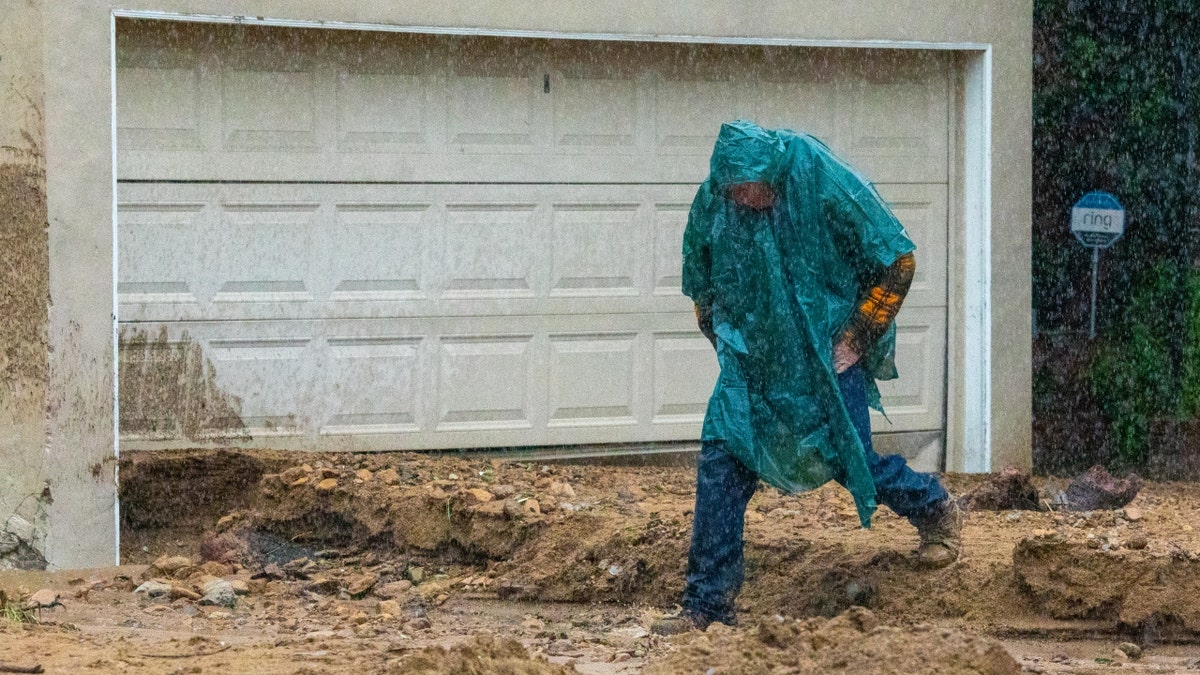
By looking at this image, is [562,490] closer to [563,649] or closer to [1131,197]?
[563,649]

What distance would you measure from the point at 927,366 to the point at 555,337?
213 cm

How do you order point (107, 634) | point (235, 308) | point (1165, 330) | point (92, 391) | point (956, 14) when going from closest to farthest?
point (107, 634), point (92, 391), point (235, 308), point (956, 14), point (1165, 330)

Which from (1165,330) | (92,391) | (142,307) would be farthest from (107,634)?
(1165,330)

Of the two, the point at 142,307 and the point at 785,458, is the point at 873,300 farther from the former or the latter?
the point at 142,307

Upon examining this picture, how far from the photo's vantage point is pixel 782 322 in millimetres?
5121

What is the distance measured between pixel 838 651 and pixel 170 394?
4484 mm

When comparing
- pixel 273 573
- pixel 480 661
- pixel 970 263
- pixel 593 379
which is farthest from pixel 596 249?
pixel 480 661

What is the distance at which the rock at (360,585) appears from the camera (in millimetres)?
6203

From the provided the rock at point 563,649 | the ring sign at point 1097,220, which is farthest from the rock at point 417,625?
the ring sign at point 1097,220

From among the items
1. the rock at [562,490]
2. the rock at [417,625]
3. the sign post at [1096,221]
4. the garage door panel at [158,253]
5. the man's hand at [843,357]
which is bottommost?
the rock at [417,625]

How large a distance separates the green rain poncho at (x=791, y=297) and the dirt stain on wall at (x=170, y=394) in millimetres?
3124

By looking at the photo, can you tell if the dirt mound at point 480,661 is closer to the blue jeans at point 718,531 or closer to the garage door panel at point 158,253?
the blue jeans at point 718,531

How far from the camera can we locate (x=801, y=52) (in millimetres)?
7957

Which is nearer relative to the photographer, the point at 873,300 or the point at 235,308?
the point at 873,300
